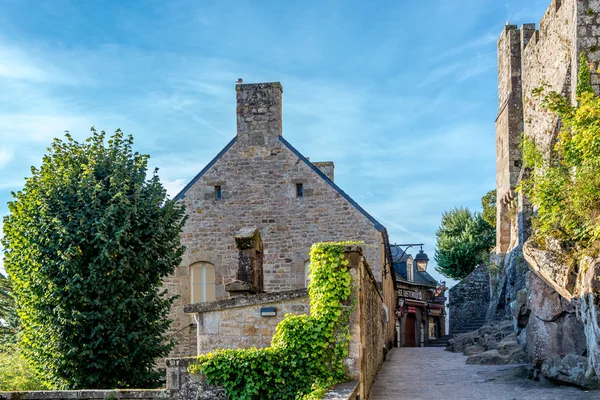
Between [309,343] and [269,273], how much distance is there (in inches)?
426

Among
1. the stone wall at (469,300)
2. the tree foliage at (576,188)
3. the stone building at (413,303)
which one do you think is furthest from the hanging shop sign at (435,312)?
the tree foliage at (576,188)

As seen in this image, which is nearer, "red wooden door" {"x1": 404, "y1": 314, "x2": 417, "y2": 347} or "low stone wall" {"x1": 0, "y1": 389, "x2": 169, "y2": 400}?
"low stone wall" {"x1": 0, "y1": 389, "x2": 169, "y2": 400}

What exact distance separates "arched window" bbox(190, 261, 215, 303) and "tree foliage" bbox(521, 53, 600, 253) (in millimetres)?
9468

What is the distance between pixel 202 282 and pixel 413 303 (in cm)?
2030

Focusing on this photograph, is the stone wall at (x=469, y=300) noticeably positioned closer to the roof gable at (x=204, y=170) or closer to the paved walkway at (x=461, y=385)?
the roof gable at (x=204, y=170)

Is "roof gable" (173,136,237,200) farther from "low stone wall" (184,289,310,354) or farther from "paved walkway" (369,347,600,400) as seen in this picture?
"low stone wall" (184,289,310,354)

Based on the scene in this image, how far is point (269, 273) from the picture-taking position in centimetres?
2030

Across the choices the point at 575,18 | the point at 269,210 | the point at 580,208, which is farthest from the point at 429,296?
the point at 580,208

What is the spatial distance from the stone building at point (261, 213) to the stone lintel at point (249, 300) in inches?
294

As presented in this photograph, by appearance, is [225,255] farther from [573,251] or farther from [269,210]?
[573,251]

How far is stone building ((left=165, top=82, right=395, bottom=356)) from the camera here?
20.0 meters

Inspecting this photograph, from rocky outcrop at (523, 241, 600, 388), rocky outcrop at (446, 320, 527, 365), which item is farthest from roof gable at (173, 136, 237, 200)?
rocky outcrop at (523, 241, 600, 388)

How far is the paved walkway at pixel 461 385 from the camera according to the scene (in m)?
10.6

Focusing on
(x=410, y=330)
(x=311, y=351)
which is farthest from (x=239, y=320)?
(x=410, y=330)
